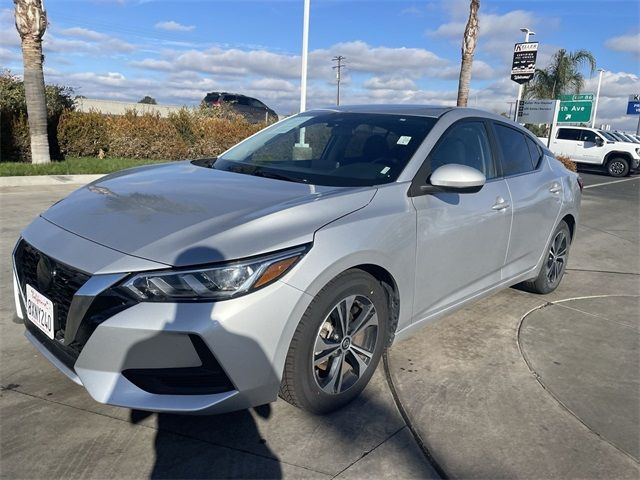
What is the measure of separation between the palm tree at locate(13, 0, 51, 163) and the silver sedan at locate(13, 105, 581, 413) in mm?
9097

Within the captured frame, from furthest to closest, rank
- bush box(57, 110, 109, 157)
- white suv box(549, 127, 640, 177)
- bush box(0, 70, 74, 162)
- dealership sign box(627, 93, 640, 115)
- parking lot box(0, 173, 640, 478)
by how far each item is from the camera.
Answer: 1. dealership sign box(627, 93, 640, 115)
2. white suv box(549, 127, 640, 177)
3. bush box(57, 110, 109, 157)
4. bush box(0, 70, 74, 162)
5. parking lot box(0, 173, 640, 478)

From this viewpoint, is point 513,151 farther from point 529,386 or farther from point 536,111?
point 536,111

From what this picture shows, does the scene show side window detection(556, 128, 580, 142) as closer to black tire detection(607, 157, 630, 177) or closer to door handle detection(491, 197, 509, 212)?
black tire detection(607, 157, 630, 177)

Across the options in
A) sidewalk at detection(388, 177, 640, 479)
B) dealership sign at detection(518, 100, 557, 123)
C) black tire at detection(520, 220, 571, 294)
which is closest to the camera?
sidewalk at detection(388, 177, 640, 479)

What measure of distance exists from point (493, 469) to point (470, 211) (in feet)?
5.22

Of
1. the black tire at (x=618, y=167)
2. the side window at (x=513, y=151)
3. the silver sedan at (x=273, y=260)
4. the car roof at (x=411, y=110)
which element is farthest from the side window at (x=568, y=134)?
the silver sedan at (x=273, y=260)

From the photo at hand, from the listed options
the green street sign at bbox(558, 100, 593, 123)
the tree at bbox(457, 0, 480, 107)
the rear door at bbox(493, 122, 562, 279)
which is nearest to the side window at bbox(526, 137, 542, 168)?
the rear door at bbox(493, 122, 562, 279)

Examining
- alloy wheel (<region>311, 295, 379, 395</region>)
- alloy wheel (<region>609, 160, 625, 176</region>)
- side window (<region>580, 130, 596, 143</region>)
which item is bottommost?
alloy wheel (<region>609, 160, 625, 176</region>)

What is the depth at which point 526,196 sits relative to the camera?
411cm

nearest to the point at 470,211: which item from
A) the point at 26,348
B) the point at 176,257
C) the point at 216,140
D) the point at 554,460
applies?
the point at 554,460

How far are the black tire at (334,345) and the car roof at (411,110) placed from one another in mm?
1496

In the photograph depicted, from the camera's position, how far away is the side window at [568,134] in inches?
899

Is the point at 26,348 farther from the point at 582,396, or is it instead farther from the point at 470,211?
the point at 582,396

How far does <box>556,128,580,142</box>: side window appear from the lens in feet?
74.9
